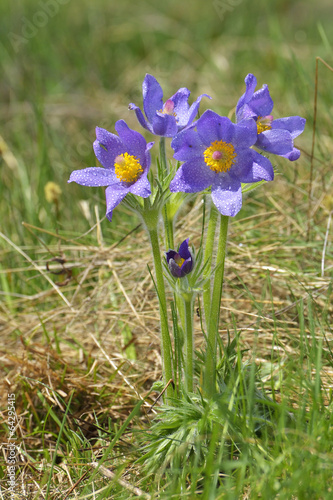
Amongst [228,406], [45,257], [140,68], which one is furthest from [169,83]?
[228,406]

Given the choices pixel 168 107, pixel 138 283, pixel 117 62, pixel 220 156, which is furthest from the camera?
pixel 117 62

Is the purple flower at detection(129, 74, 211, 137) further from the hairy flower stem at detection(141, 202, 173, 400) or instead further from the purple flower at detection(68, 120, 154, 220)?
the hairy flower stem at detection(141, 202, 173, 400)

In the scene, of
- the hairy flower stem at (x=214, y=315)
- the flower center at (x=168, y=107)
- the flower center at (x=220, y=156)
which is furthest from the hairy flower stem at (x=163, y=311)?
the flower center at (x=168, y=107)

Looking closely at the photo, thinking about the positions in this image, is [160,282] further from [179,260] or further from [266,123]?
[266,123]

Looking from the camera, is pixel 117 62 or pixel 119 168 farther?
pixel 117 62

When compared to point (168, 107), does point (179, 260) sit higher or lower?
lower

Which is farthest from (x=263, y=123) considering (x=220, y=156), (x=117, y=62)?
(x=117, y=62)

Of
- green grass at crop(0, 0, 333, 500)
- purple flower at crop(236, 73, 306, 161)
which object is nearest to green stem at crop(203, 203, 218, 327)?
green grass at crop(0, 0, 333, 500)
